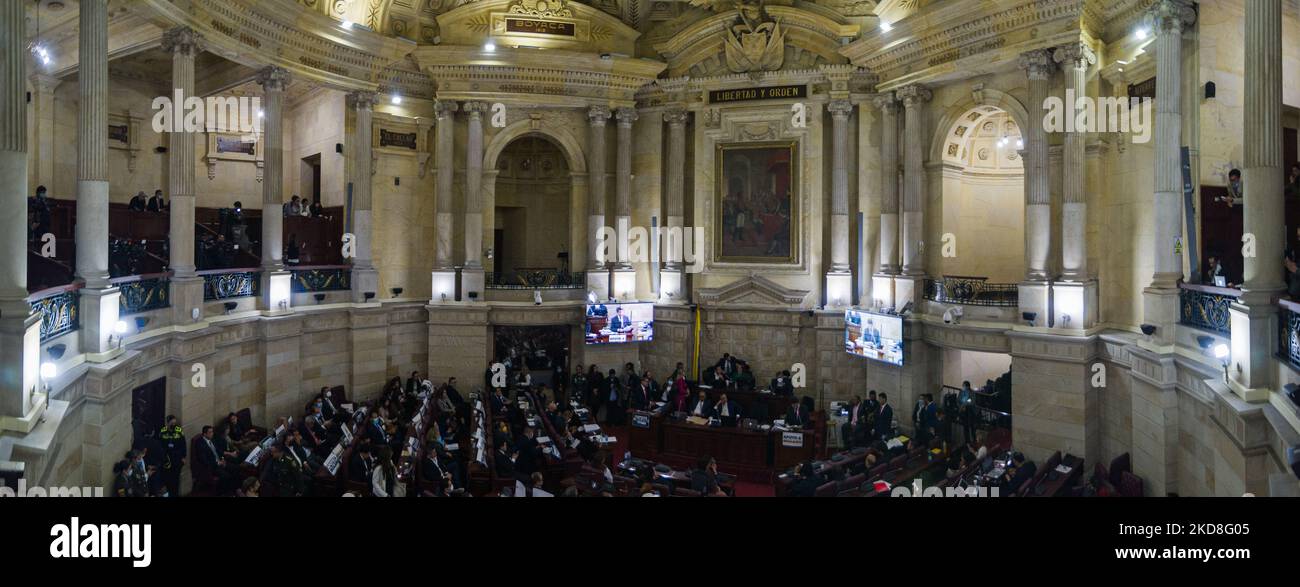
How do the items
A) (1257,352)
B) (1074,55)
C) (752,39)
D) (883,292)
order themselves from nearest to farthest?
(1257,352), (1074,55), (883,292), (752,39)

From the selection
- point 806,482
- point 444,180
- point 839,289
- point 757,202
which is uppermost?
point 444,180

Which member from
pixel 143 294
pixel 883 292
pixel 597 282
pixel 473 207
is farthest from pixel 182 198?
pixel 883 292

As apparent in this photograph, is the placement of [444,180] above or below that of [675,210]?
above

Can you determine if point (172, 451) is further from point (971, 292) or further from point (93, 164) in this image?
point (971, 292)

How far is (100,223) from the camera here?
36.5 ft

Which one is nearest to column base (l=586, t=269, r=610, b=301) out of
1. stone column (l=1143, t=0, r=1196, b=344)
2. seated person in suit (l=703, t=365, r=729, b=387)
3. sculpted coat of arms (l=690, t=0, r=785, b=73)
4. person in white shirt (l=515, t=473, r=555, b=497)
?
seated person in suit (l=703, t=365, r=729, b=387)

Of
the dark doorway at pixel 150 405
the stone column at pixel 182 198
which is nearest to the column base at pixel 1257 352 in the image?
the stone column at pixel 182 198

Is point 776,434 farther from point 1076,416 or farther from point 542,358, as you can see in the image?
point 542,358

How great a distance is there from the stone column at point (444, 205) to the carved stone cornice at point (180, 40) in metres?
7.24

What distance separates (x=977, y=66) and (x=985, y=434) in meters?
8.24

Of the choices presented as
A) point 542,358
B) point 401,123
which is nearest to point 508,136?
point 401,123

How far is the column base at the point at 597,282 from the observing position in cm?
2139

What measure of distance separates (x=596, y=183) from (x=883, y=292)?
28.0 ft

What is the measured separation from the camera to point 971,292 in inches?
662
